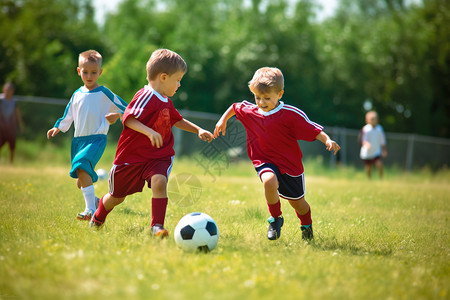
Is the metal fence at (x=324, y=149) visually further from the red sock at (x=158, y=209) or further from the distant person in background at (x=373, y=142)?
the red sock at (x=158, y=209)

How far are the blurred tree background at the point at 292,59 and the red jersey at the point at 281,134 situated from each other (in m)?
14.4

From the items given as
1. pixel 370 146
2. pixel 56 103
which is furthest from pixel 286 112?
pixel 56 103

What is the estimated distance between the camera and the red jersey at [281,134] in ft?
16.4

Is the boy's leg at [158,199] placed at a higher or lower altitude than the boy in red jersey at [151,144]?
lower

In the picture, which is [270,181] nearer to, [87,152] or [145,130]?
[145,130]

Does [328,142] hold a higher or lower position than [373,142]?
higher

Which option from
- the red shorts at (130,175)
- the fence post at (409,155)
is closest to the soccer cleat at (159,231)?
the red shorts at (130,175)

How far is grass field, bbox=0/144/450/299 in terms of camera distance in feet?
9.93

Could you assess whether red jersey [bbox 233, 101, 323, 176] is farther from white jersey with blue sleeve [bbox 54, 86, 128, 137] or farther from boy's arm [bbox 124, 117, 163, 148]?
white jersey with blue sleeve [bbox 54, 86, 128, 137]

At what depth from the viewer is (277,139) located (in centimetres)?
504

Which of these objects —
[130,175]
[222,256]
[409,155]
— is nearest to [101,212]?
[130,175]

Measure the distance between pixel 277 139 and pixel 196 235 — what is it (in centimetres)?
152

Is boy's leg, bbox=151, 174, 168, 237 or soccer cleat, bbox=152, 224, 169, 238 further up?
boy's leg, bbox=151, 174, 168, 237

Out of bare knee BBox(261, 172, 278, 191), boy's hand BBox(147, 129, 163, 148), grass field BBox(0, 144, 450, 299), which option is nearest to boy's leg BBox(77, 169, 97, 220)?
grass field BBox(0, 144, 450, 299)
